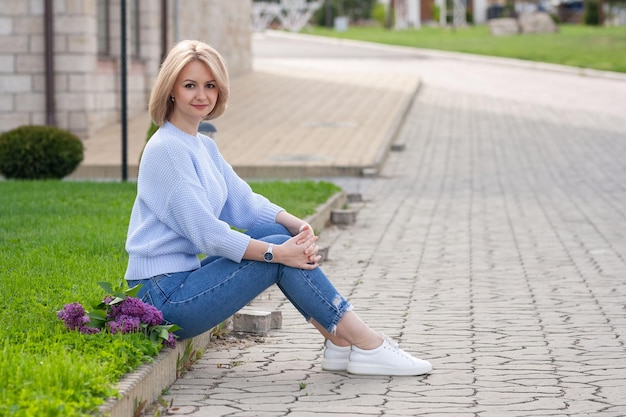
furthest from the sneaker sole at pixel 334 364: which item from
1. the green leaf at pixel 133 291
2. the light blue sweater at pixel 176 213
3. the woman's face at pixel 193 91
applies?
the woman's face at pixel 193 91

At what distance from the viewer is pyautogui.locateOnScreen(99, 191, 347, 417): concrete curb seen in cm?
427

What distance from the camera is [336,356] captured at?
5.42 meters

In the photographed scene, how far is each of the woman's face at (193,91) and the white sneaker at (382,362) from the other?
1.23 metres

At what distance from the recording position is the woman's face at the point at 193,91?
17.3 feet

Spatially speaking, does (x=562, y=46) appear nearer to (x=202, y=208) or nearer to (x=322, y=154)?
(x=322, y=154)

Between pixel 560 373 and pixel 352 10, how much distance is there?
70.6 meters

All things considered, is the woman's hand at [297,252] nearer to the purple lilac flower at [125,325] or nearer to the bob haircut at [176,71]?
the purple lilac flower at [125,325]

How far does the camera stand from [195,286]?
515 centimetres

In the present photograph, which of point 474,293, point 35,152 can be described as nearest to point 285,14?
point 35,152

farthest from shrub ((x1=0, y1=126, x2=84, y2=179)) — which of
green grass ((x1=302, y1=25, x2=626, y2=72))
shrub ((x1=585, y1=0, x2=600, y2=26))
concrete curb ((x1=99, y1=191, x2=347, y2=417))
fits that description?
shrub ((x1=585, y1=0, x2=600, y2=26))

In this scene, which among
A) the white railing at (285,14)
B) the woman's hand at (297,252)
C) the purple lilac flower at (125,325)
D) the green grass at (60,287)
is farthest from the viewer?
the white railing at (285,14)

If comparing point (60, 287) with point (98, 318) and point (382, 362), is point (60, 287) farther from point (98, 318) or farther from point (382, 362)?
point (382, 362)

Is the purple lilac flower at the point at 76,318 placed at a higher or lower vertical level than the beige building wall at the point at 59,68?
lower

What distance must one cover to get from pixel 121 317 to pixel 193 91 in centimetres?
101
